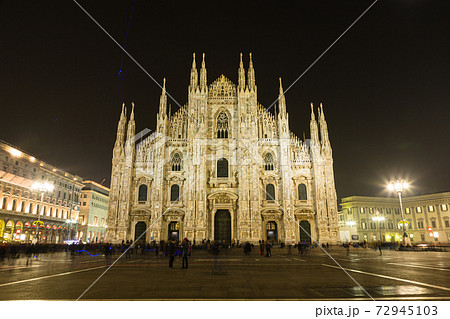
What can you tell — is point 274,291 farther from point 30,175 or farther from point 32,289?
point 30,175

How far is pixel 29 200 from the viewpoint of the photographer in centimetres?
4900

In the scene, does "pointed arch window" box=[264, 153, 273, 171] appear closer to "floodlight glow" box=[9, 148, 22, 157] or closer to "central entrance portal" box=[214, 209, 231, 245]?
"central entrance portal" box=[214, 209, 231, 245]

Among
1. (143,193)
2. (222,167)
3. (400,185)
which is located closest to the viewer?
(400,185)

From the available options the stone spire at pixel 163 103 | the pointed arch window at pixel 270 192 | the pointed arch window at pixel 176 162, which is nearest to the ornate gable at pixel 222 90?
the stone spire at pixel 163 103

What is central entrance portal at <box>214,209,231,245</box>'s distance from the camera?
38531mm

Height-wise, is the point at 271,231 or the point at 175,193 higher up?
the point at 175,193

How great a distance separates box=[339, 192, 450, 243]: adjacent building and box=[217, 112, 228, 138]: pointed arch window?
3600 centimetres

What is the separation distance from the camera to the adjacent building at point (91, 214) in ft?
243

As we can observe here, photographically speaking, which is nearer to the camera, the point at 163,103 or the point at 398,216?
the point at 163,103

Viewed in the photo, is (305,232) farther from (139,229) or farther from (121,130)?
(121,130)

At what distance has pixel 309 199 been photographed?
39.3 metres

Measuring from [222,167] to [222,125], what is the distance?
6219 millimetres

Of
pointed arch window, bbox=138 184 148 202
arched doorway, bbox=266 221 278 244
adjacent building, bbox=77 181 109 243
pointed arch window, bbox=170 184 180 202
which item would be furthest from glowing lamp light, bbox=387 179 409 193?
adjacent building, bbox=77 181 109 243

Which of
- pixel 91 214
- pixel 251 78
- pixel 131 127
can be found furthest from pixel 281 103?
pixel 91 214
